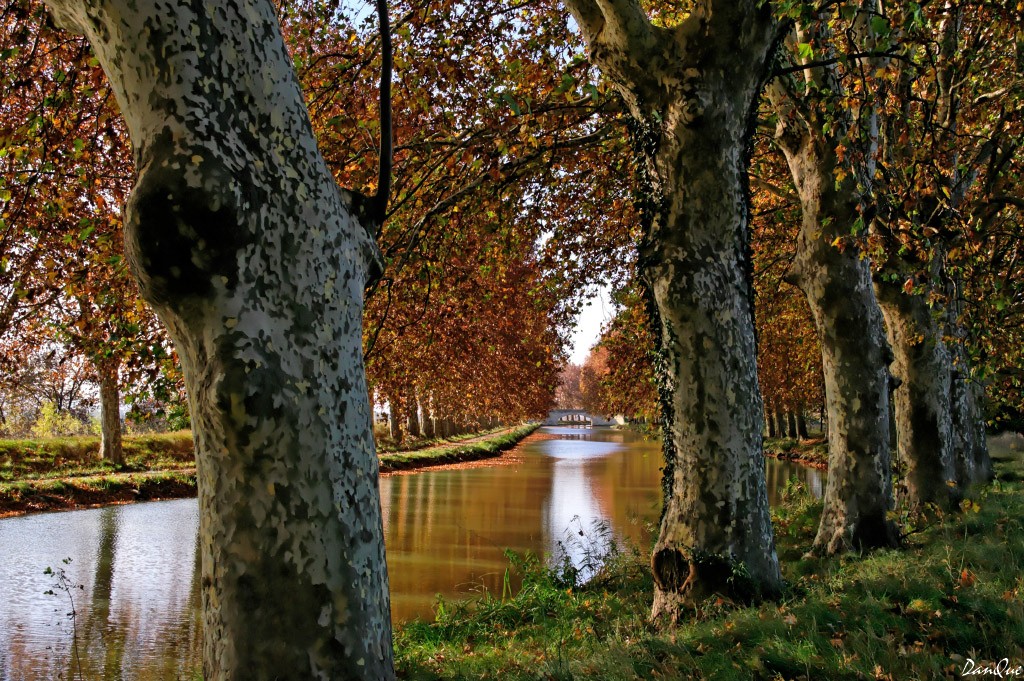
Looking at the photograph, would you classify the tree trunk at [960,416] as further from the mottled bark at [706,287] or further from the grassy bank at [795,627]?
the mottled bark at [706,287]

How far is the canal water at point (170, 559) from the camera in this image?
22.5ft

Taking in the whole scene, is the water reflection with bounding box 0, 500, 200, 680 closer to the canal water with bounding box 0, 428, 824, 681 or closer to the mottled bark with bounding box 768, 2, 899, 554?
the canal water with bounding box 0, 428, 824, 681

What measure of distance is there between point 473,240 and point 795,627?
12575 mm

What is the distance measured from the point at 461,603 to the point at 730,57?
21.3 feet

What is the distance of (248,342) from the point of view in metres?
2.53

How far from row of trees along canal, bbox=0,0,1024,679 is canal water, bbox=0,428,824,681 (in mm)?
2627

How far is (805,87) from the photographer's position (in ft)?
27.5

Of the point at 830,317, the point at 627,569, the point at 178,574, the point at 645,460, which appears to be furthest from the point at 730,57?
the point at 645,460

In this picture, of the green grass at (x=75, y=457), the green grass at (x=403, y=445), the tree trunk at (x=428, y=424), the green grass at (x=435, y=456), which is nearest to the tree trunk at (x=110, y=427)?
the green grass at (x=75, y=457)

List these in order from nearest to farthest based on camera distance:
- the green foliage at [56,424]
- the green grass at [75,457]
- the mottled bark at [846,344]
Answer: the mottled bark at [846,344] → the green grass at [75,457] → the green foliage at [56,424]

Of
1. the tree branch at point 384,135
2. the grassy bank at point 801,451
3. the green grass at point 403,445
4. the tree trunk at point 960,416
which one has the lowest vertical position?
the grassy bank at point 801,451

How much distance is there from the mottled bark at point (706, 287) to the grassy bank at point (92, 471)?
1533 cm

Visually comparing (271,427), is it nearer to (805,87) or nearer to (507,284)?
(805,87)
